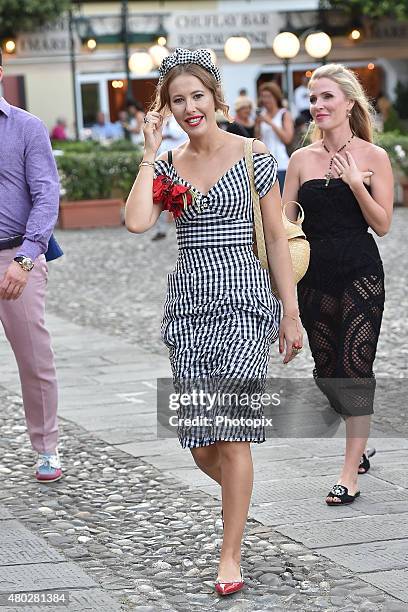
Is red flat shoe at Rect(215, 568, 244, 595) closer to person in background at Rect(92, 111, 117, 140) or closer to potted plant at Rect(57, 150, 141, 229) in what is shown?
potted plant at Rect(57, 150, 141, 229)

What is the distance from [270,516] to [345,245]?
1121 millimetres

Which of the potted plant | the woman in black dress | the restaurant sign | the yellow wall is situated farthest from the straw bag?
the yellow wall

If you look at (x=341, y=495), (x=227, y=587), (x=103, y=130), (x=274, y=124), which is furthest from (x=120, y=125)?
(x=227, y=587)

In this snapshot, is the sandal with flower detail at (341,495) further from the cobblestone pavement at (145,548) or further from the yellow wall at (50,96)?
the yellow wall at (50,96)

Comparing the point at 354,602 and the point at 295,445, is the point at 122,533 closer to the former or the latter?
the point at 354,602

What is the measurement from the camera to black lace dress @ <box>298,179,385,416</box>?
211 inches

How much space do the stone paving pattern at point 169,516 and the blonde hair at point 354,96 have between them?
1462 millimetres

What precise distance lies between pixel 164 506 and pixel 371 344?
1.06 m

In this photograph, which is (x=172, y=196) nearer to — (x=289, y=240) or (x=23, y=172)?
(x=289, y=240)

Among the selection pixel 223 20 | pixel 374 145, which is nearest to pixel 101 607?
pixel 374 145

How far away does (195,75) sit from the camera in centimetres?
431

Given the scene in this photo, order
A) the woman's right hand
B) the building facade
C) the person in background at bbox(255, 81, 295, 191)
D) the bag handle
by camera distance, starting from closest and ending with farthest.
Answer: the woman's right hand, the bag handle, the person in background at bbox(255, 81, 295, 191), the building facade

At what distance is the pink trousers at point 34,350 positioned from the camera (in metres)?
5.61

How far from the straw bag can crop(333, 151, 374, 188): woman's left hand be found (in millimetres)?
221
